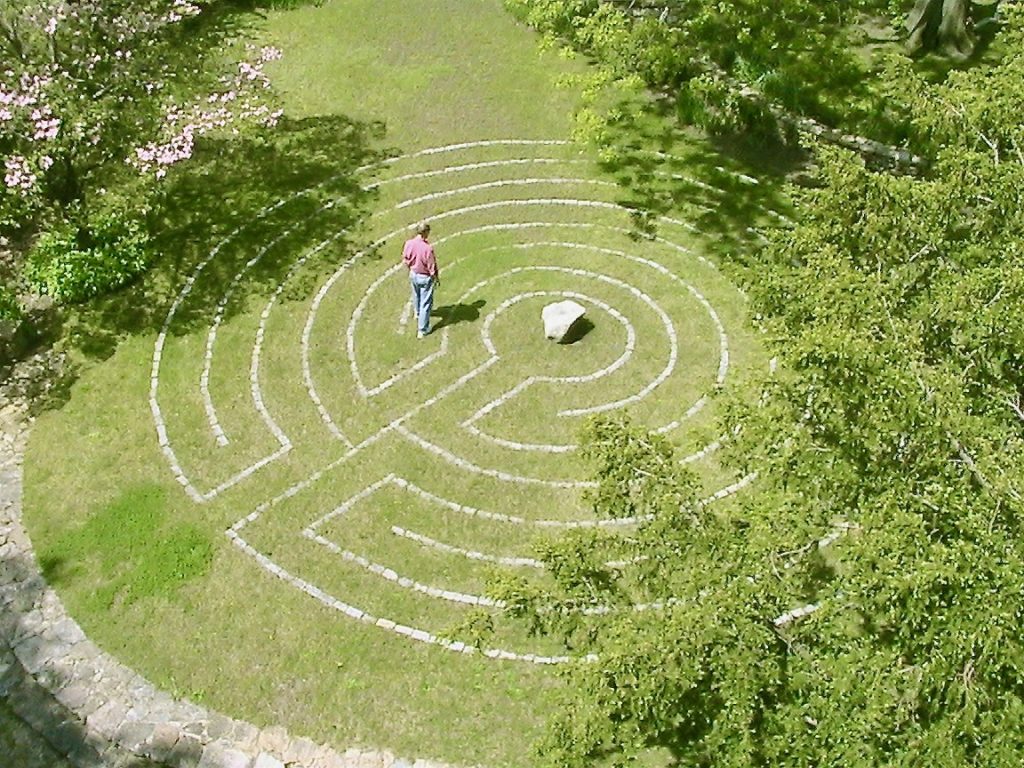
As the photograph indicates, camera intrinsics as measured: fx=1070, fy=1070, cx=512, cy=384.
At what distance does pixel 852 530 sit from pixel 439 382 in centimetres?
1039

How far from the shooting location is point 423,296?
62.8 feet

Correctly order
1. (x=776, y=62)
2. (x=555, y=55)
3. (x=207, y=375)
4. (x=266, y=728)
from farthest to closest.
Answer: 1. (x=555, y=55)
2. (x=776, y=62)
3. (x=207, y=375)
4. (x=266, y=728)

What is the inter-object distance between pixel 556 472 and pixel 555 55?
15.3 metres

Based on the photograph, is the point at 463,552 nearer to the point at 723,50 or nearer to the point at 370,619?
the point at 370,619

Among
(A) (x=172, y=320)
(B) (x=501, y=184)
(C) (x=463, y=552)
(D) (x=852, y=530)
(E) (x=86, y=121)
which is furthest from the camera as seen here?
(B) (x=501, y=184)

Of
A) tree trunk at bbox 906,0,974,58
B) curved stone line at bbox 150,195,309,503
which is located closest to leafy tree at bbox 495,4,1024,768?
curved stone line at bbox 150,195,309,503

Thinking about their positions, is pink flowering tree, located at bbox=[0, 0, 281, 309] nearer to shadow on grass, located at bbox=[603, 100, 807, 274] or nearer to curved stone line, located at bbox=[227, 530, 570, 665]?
curved stone line, located at bbox=[227, 530, 570, 665]

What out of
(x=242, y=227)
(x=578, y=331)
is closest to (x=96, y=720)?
(x=578, y=331)

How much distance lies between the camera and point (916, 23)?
95.7 ft

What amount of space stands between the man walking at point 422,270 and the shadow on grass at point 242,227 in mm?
2887

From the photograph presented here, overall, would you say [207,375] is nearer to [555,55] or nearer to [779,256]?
[779,256]

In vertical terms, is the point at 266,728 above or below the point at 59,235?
below

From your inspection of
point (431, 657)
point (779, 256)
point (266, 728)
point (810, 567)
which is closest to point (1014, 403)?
point (810, 567)

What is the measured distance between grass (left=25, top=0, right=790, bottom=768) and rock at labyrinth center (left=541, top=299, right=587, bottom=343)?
330 millimetres
